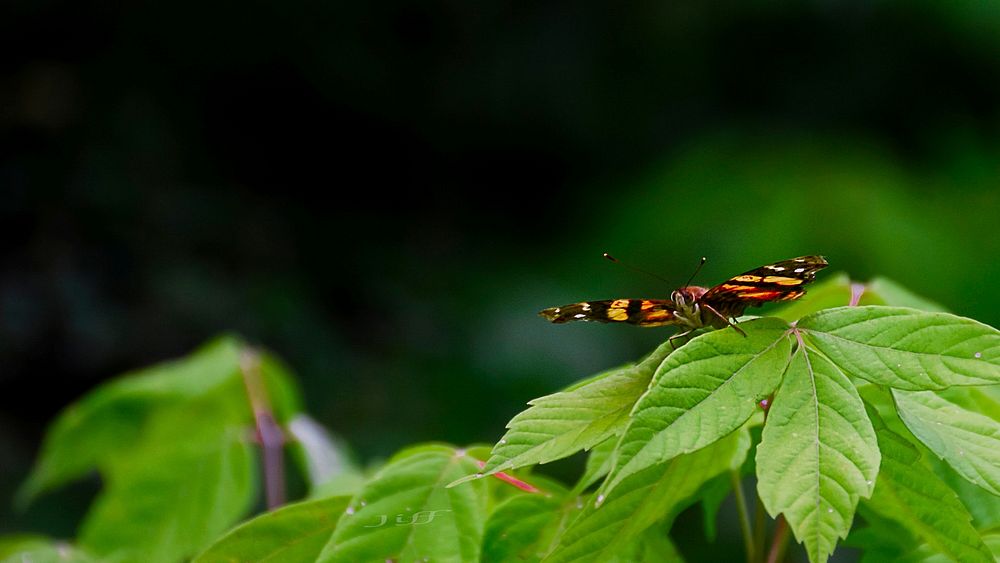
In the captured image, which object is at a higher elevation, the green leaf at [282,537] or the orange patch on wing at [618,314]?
the orange patch on wing at [618,314]

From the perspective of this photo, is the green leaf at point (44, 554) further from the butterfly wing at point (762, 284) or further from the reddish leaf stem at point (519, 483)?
the butterfly wing at point (762, 284)

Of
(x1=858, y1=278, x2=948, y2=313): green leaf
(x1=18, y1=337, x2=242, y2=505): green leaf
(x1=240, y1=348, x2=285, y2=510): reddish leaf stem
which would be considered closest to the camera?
(x1=858, y1=278, x2=948, y2=313): green leaf

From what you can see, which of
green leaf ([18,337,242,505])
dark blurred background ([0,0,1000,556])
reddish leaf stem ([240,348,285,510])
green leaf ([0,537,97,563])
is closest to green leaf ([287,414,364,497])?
reddish leaf stem ([240,348,285,510])

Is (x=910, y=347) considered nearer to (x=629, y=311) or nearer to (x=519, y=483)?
(x=629, y=311)

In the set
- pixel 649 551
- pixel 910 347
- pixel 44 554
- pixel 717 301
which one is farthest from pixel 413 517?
pixel 44 554

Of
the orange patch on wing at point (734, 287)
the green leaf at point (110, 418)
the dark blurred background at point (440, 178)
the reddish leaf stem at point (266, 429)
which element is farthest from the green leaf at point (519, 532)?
the dark blurred background at point (440, 178)

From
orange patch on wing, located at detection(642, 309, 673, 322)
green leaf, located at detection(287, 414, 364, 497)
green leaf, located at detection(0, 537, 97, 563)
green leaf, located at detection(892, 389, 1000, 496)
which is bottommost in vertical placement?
green leaf, located at detection(287, 414, 364, 497)

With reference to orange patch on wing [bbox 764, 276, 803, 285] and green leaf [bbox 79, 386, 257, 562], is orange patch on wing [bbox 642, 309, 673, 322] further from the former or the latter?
green leaf [bbox 79, 386, 257, 562]
